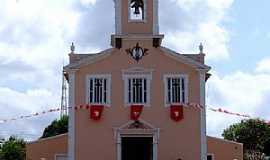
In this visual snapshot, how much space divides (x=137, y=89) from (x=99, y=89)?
6.47ft

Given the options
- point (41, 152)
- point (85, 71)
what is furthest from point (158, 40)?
point (41, 152)

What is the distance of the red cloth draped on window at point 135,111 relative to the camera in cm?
3391

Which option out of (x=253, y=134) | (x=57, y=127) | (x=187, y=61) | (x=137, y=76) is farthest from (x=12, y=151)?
(x=187, y=61)

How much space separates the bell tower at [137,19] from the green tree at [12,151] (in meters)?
26.5

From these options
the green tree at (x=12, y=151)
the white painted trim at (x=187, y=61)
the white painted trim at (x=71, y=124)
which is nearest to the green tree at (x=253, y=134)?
the green tree at (x=12, y=151)

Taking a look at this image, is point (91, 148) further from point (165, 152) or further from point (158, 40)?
point (158, 40)

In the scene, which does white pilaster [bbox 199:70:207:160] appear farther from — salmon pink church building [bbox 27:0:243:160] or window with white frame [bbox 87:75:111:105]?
window with white frame [bbox 87:75:111:105]

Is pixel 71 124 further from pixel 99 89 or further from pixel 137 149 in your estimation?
pixel 137 149

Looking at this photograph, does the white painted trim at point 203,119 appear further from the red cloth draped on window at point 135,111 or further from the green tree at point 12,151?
the green tree at point 12,151

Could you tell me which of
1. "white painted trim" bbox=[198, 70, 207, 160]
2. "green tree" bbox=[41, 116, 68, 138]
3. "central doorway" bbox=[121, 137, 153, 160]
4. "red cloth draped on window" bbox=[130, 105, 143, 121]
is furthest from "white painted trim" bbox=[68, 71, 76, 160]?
"green tree" bbox=[41, 116, 68, 138]

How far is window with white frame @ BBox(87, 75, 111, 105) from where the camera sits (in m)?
34.2

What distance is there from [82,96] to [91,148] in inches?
107

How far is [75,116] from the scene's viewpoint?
3412cm

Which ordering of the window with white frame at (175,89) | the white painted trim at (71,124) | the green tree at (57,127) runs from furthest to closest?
the green tree at (57,127) < the window with white frame at (175,89) < the white painted trim at (71,124)
